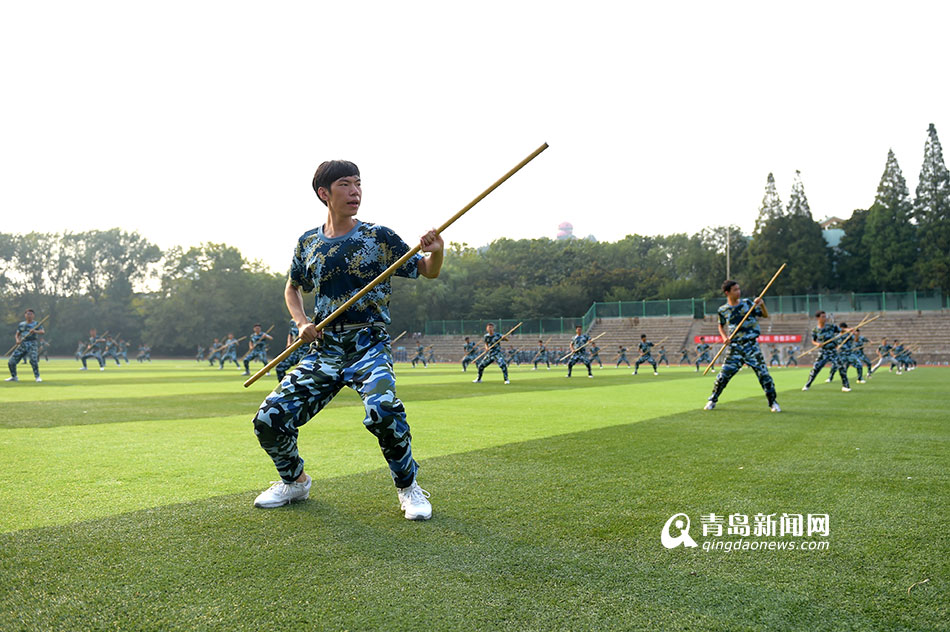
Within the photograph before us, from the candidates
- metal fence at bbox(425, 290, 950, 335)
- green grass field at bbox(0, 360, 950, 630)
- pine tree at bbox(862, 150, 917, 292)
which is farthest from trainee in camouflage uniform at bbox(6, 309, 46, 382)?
pine tree at bbox(862, 150, 917, 292)

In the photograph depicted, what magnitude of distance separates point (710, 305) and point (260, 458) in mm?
57512

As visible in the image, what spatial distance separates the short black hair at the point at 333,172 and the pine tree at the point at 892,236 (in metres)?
69.4

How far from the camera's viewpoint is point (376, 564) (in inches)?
140

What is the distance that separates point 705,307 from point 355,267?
59.1 metres

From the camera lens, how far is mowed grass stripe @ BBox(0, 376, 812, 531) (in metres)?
5.20

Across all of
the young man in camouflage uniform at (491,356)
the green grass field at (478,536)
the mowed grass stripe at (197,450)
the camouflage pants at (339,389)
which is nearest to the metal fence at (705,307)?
the young man in camouflage uniform at (491,356)

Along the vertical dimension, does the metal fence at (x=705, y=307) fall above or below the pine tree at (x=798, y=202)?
below

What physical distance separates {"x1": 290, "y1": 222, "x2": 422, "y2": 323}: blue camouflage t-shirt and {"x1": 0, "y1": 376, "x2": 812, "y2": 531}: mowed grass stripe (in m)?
1.73

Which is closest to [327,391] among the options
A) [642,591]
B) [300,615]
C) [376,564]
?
[376,564]

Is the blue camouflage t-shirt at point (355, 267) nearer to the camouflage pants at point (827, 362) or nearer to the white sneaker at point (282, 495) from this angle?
the white sneaker at point (282, 495)

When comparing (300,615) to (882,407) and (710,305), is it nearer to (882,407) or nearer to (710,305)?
(882,407)

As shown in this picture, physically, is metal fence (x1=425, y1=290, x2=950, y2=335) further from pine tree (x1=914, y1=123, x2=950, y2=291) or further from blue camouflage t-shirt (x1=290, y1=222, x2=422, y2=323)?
blue camouflage t-shirt (x1=290, y1=222, x2=422, y2=323)

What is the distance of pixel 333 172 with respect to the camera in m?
4.98

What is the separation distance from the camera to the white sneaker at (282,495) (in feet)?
15.8
